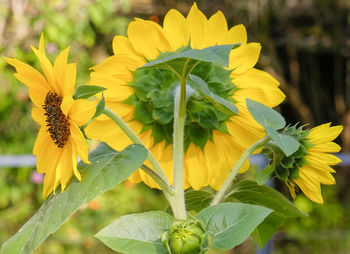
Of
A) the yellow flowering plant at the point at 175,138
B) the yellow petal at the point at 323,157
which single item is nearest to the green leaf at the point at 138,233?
the yellow flowering plant at the point at 175,138

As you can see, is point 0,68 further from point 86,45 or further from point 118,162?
point 118,162

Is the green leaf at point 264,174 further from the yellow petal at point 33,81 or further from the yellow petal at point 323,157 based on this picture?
the yellow petal at point 33,81

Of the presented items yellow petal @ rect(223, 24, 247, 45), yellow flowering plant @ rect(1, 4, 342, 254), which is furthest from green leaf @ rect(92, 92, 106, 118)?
yellow petal @ rect(223, 24, 247, 45)

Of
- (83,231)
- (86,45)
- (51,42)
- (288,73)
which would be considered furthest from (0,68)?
(288,73)

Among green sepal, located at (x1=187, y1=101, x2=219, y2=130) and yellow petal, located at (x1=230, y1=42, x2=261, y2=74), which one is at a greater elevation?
yellow petal, located at (x1=230, y1=42, x2=261, y2=74)

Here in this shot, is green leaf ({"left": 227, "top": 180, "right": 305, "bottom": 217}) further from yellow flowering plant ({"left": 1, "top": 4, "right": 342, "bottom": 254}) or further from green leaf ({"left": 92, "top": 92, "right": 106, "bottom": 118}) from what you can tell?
green leaf ({"left": 92, "top": 92, "right": 106, "bottom": 118})

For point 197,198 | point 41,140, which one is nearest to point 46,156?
point 41,140

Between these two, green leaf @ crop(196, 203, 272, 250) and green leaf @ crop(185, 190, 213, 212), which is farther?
green leaf @ crop(185, 190, 213, 212)
